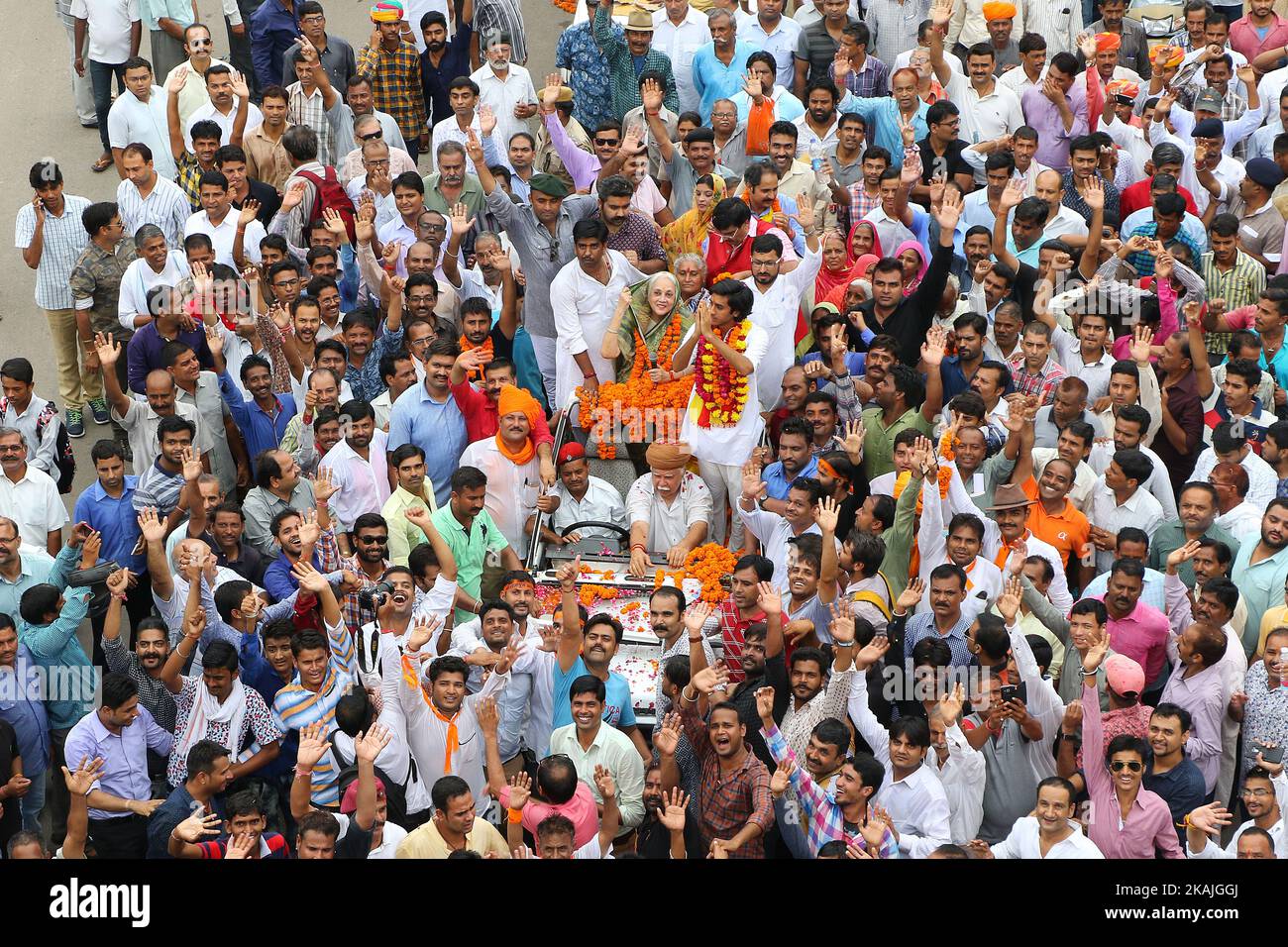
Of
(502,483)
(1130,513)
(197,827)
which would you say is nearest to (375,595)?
(502,483)

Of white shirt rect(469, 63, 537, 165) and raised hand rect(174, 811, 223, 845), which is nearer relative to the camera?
raised hand rect(174, 811, 223, 845)

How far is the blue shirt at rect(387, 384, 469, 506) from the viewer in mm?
12828

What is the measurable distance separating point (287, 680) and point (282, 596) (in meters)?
0.67

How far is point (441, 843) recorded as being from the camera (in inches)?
397

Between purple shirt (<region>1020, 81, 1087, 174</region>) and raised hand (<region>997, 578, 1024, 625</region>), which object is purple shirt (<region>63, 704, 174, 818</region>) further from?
purple shirt (<region>1020, 81, 1087, 174</region>)

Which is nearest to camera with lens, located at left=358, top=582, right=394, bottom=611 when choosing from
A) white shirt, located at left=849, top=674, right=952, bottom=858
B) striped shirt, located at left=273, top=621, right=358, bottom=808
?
striped shirt, located at left=273, top=621, right=358, bottom=808

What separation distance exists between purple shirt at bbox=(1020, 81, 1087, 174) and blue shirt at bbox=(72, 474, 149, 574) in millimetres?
7484

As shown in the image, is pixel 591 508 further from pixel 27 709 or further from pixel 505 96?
pixel 505 96

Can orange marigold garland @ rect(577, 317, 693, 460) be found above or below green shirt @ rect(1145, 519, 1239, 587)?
above

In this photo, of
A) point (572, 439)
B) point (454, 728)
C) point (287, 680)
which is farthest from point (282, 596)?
point (572, 439)

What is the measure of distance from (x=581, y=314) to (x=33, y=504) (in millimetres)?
3657

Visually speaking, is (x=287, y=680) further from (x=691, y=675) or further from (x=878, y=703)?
(x=878, y=703)

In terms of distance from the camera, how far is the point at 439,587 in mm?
11828

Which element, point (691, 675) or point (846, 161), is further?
point (846, 161)
